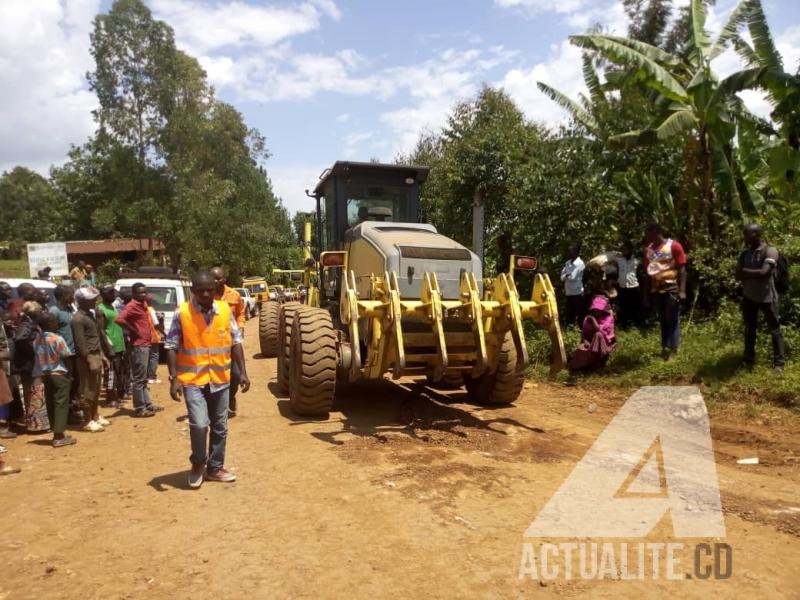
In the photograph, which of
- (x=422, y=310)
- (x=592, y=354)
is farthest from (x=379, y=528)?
(x=592, y=354)

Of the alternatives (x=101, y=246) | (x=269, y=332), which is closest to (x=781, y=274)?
(x=269, y=332)

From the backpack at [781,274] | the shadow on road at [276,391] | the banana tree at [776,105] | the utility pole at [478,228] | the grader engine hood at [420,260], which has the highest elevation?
the banana tree at [776,105]

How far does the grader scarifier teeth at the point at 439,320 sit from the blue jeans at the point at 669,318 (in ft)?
9.09

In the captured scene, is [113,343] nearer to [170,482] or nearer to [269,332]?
[170,482]

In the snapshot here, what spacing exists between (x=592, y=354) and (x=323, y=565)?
5.85 m

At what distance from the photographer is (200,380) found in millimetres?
Result: 4512

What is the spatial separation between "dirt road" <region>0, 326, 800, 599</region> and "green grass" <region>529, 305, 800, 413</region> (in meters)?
0.40

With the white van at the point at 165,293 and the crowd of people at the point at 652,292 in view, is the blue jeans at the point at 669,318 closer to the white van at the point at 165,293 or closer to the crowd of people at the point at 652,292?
the crowd of people at the point at 652,292

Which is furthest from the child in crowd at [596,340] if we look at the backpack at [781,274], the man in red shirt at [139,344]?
the man in red shirt at [139,344]

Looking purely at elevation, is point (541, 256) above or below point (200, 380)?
above

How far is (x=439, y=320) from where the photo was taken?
5324mm

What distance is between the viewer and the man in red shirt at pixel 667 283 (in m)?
7.70

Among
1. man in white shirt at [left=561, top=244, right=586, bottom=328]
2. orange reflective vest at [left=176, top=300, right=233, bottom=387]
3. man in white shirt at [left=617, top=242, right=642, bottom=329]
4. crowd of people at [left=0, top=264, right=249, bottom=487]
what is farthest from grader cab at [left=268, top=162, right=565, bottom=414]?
man in white shirt at [left=617, top=242, right=642, bottom=329]

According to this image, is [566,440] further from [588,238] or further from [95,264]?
[95,264]
